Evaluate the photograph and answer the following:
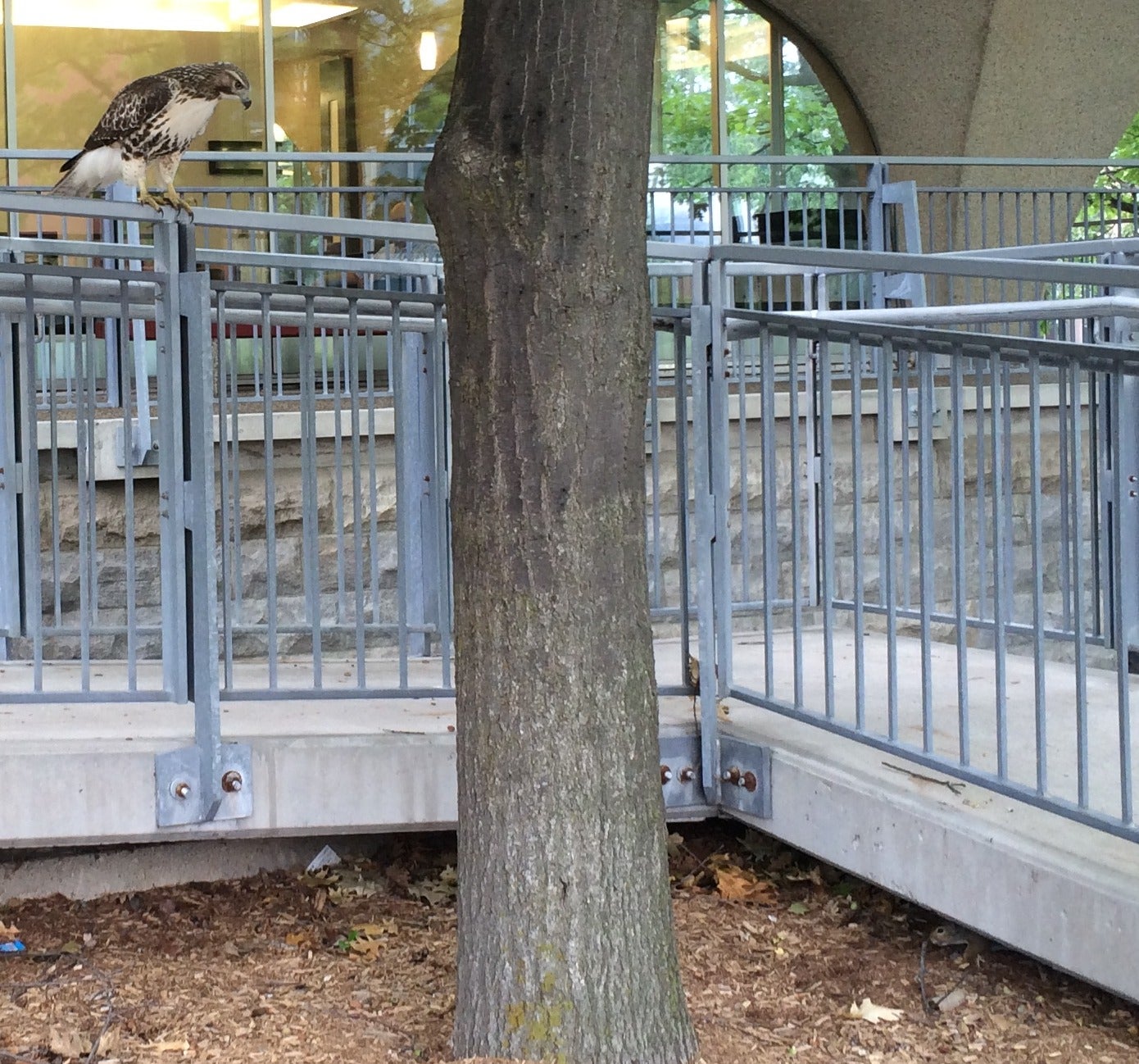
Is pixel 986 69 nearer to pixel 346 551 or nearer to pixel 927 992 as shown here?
pixel 346 551

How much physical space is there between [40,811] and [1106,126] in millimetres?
12643

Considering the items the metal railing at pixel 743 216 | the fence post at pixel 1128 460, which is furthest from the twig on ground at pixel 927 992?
the metal railing at pixel 743 216

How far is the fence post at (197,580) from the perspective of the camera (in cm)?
354

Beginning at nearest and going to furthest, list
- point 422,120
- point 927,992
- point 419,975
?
1. point 927,992
2. point 419,975
3. point 422,120

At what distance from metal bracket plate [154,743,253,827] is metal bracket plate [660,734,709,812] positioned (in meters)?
1.11

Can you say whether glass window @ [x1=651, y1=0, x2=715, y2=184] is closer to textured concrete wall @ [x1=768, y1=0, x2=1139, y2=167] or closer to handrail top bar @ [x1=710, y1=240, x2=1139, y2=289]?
textured concrete wall @ [x1=768, y1=0, x2=1139, y2=167]

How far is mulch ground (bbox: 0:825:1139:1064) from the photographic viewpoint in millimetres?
3096

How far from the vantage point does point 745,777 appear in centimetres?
388

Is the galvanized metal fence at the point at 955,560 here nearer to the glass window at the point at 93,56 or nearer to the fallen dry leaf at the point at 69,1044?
the fallen dry leaf at the point at 69,1044

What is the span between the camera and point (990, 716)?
4.23 m

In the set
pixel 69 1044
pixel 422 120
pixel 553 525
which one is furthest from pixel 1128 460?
pixel 422 120

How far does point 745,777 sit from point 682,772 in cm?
19

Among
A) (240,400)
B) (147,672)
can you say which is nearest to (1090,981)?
(147,672)

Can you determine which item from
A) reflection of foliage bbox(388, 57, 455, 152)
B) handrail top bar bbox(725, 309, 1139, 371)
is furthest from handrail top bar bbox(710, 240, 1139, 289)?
reflection of foliage bbox(388, 57, 455, 152)
